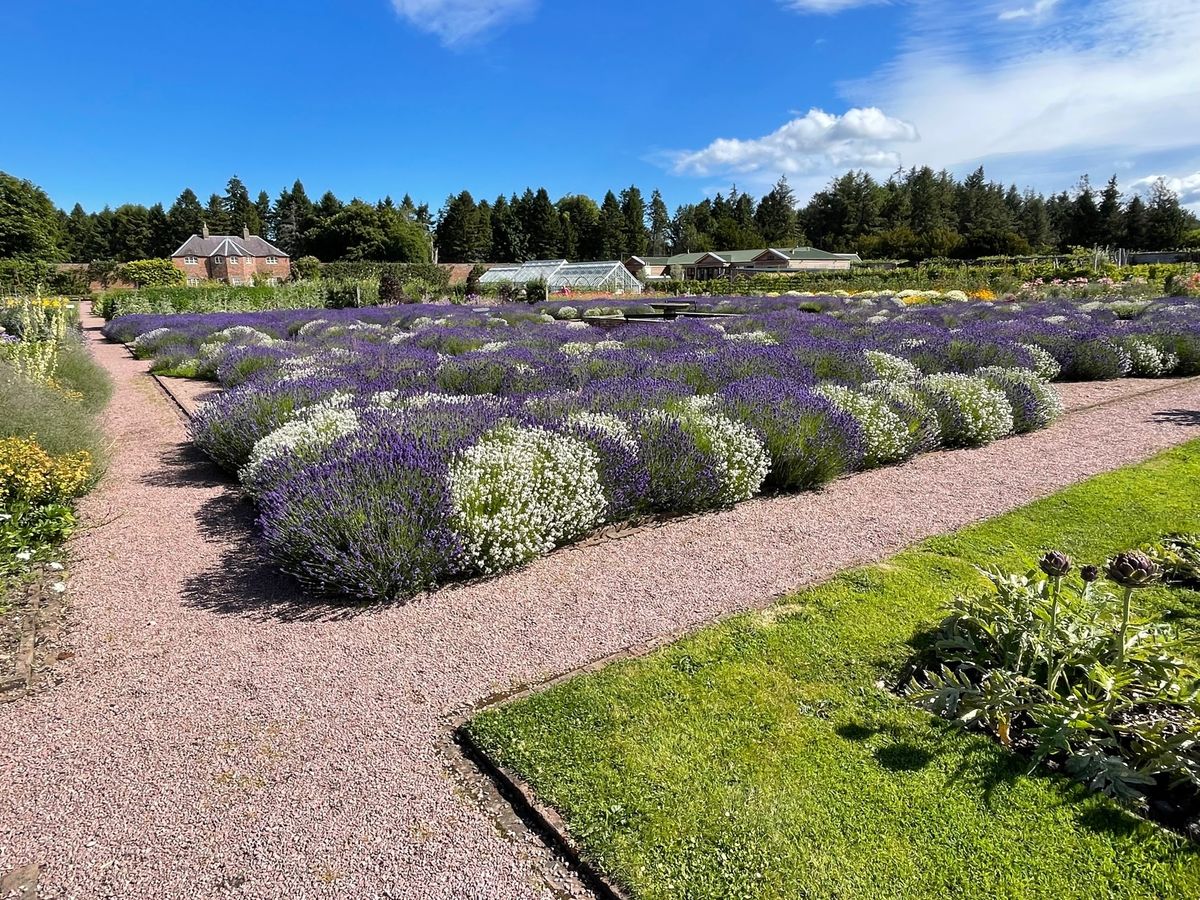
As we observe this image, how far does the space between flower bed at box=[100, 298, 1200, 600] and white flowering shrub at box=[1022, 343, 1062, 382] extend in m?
0.05

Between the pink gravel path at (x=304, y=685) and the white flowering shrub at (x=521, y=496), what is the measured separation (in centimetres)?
19

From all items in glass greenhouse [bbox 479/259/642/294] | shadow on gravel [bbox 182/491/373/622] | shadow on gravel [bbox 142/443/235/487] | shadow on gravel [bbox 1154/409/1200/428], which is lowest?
shadow on gravel [bbox 1154/409/1200/428]

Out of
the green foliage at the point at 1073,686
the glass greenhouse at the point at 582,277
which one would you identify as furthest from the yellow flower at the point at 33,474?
the glass greenhouse at the point at 582,277

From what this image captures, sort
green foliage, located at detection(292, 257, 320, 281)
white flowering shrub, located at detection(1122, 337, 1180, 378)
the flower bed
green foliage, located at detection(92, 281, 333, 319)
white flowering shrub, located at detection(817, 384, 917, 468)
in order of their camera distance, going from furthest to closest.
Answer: green foliage, located at detection(292, 257, 320, 281)
green foliage, located at detection(92, 281, 333, 319)
white flowering shrub, located at detection(1122, 337, 1180, 378)
white flowering shrub, located at detection(817, 384, 917, 468)
the flower bed

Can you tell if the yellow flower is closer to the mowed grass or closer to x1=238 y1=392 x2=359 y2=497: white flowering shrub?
x1=238 y1=392 x2=359 y2=497: white flowering shrub

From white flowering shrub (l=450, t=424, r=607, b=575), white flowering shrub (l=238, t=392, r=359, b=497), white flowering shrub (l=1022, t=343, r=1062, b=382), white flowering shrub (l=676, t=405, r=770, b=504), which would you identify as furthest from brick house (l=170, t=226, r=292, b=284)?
white flowering shrub (l=450, t=424, r=607, b=575)

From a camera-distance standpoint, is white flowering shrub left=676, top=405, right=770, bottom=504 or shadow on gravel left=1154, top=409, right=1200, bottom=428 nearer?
white flowering shrub left=676, top=405, right=770, bottom=504

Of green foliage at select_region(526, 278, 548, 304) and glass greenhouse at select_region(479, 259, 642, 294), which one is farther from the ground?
glass greenhouse at select_region(479, 259, 642, 294)

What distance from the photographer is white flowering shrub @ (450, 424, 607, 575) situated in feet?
12.9

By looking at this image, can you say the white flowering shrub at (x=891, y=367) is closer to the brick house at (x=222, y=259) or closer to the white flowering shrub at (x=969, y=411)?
the white flowering shrub at (x=969, y=411)

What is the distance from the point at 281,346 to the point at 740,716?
1128 cm

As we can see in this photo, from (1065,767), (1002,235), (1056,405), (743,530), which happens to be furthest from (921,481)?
(1002,235)

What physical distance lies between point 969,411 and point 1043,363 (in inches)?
155

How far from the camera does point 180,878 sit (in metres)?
1.96
